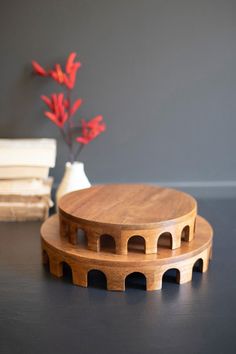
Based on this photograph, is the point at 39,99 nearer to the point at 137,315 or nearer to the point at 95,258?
the point at 95,258

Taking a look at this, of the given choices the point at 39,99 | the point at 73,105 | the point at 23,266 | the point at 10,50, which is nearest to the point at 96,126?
the point at 73,105

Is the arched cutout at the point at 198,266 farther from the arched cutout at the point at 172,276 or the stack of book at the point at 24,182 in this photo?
the stack of book at the point at 24,182

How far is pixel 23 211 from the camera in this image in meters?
1.38

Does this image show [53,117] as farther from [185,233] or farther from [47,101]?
[185,233]

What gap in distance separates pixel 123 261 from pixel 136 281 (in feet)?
0.32

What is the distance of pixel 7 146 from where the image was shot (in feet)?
4.60

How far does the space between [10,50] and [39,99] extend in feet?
0.61

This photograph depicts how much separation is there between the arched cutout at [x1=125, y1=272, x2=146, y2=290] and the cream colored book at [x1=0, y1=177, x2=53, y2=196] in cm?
45

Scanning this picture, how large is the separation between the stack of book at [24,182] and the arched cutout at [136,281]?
1.45ft

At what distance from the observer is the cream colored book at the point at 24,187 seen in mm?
1370

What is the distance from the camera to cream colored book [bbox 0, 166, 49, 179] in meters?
1.38

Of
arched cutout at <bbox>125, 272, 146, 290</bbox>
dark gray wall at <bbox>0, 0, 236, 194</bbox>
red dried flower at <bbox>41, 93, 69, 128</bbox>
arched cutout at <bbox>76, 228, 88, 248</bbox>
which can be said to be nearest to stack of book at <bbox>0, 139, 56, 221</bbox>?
red dried flower at <bbox>41, 93, 69, 128</bbox>

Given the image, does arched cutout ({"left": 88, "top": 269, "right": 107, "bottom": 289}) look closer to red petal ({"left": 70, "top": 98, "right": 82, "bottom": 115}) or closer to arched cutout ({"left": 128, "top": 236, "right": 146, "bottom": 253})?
arched cutout ({"left": 128, "top": 236, "right": 146, "bottom": 253})

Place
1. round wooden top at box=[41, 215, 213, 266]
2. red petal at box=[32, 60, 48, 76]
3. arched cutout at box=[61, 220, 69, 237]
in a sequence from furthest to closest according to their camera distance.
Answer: red petal at box=[32, 60, 48, 76] → arched cutout at box=[61, 220, 69, 237] → round wooden top at box=[41, 215, 213, 266]
